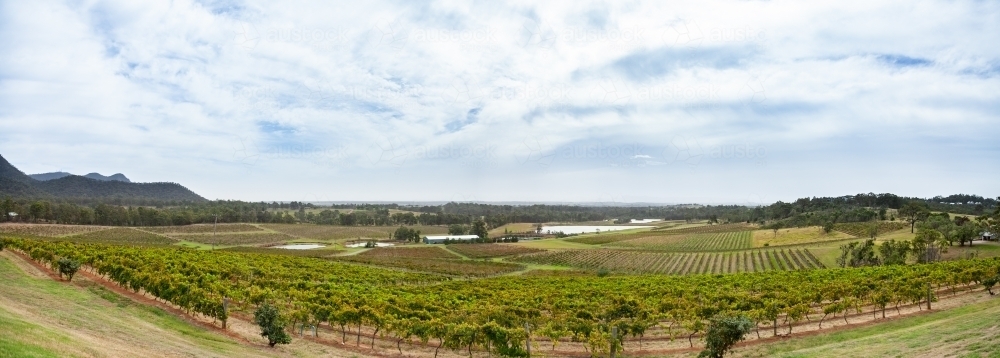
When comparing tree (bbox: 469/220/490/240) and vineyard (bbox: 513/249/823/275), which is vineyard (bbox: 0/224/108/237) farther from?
vineyard (bbox: 513/249/823/275)

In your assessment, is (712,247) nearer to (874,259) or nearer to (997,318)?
(874,259)

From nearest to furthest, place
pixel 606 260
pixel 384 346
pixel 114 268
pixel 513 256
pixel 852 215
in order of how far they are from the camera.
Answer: pixel 384 346 < pixel 114 268 < pixel 606 260 < pixel 513 256 < pixel 852 215

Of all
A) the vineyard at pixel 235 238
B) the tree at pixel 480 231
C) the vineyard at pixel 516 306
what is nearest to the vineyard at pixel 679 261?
the vineyard at pixel 516 306

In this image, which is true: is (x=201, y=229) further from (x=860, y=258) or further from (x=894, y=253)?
(x=894, y=253)

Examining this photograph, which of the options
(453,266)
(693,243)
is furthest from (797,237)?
(453,266)

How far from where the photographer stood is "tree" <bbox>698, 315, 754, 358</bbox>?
20078mm

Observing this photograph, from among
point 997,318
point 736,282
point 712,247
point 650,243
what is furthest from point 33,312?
point 650,243

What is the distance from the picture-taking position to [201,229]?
6580 inches

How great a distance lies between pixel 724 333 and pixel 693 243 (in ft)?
428

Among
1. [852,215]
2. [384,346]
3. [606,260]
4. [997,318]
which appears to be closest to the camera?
A: [997,318]

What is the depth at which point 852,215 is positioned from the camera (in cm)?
16312

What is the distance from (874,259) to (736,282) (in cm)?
4662

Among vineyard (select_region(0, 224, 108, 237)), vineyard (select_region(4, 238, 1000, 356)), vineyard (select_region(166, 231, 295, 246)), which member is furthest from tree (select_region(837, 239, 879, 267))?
vineyard (select_region(0, 224, 108, 237))

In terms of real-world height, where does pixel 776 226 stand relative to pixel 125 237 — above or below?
above
